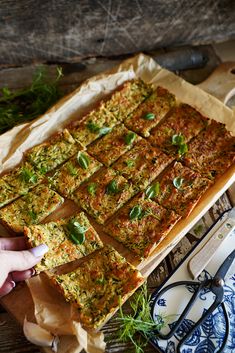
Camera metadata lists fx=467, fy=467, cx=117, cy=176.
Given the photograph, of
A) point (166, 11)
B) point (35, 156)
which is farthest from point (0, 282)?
point (166, 11)

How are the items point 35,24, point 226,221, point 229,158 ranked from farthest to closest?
point 35,24
point 229,158
point 226,221

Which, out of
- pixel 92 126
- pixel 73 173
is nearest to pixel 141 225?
pixel 73 173

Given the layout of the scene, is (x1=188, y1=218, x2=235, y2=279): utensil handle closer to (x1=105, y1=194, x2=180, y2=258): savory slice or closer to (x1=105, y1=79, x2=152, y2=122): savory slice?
(x1=105, y1=194, x2=180, y2=258): savory slice

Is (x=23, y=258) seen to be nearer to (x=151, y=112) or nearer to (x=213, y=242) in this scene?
(x=213, y=242)

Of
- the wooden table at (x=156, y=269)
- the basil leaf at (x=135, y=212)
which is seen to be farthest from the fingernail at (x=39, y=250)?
the basil leaf at (x=135, y=212)

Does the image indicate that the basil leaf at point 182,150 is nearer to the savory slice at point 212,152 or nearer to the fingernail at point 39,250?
the savory slice at point 212,152

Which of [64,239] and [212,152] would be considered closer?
[64,239]

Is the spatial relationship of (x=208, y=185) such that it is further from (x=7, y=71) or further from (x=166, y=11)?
(x=7, y=71)
